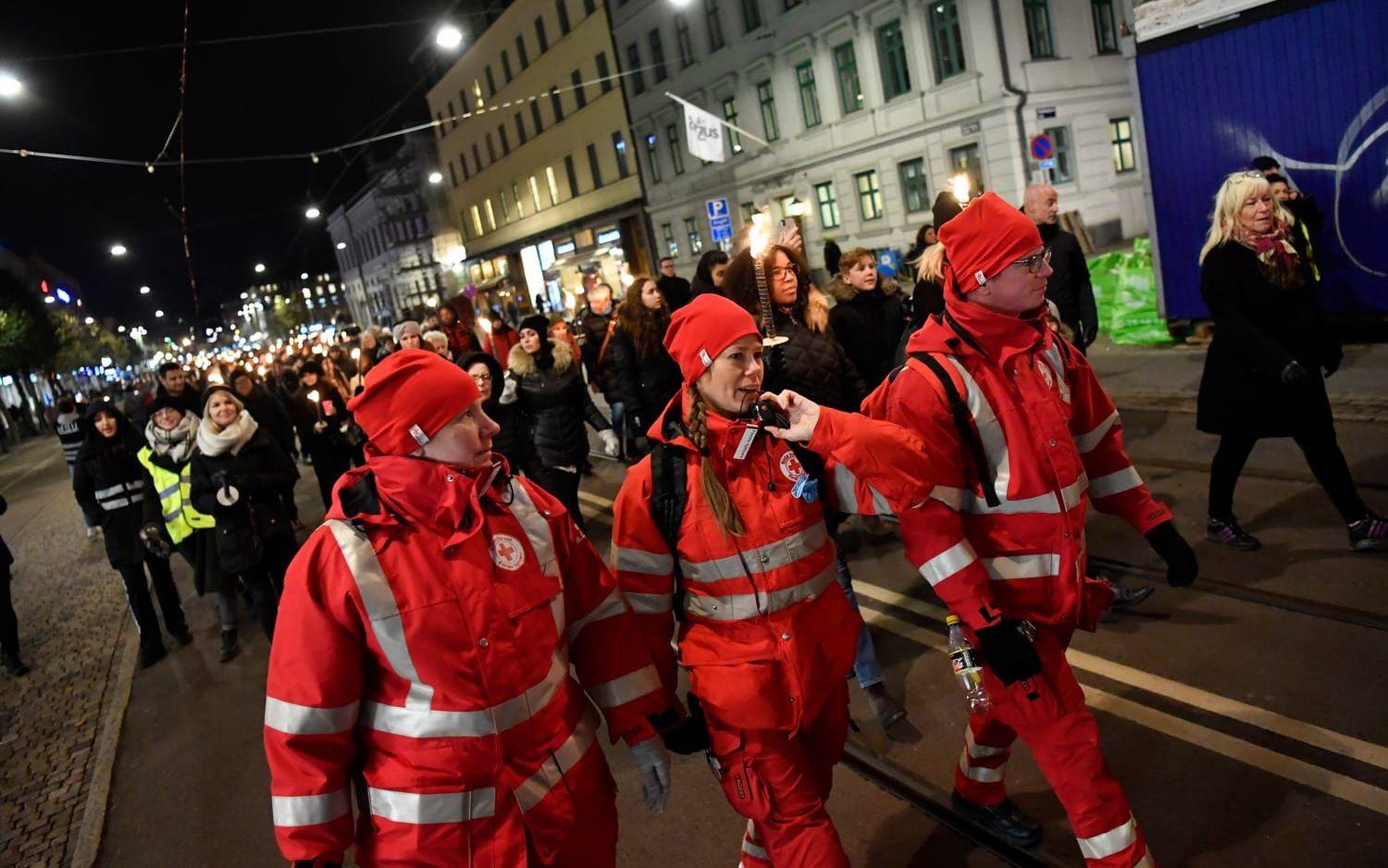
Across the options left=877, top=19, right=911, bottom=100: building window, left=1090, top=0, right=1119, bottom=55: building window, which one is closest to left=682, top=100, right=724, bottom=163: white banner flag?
left=877, top=19, right=911, bottom=100: building window

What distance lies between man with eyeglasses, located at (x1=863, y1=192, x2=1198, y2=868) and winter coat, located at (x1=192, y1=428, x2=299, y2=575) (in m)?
5.09

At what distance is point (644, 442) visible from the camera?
1055 centimetres

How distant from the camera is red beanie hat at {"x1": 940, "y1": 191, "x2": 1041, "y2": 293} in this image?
2.55 metres

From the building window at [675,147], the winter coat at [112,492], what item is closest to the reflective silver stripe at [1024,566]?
the winter coat at [112,492]

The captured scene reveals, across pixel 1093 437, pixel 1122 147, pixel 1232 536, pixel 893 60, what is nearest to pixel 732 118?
pixel 893 60

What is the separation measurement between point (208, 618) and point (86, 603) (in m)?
2.29

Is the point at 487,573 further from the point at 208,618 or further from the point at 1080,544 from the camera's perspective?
the point at 208,618

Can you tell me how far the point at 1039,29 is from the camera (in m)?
22.7

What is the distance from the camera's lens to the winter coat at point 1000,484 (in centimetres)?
252

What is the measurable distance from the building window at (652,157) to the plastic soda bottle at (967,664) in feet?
114

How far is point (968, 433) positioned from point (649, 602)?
42.4 inches

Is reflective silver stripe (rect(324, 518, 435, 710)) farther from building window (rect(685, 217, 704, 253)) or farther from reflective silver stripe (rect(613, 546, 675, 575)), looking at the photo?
building window (rect(685, 217, 704, 253))

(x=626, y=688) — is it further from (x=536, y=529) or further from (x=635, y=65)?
(x=635, y=65)

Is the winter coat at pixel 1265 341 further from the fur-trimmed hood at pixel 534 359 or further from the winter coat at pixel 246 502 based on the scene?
the winter coat at pixel 246 502
